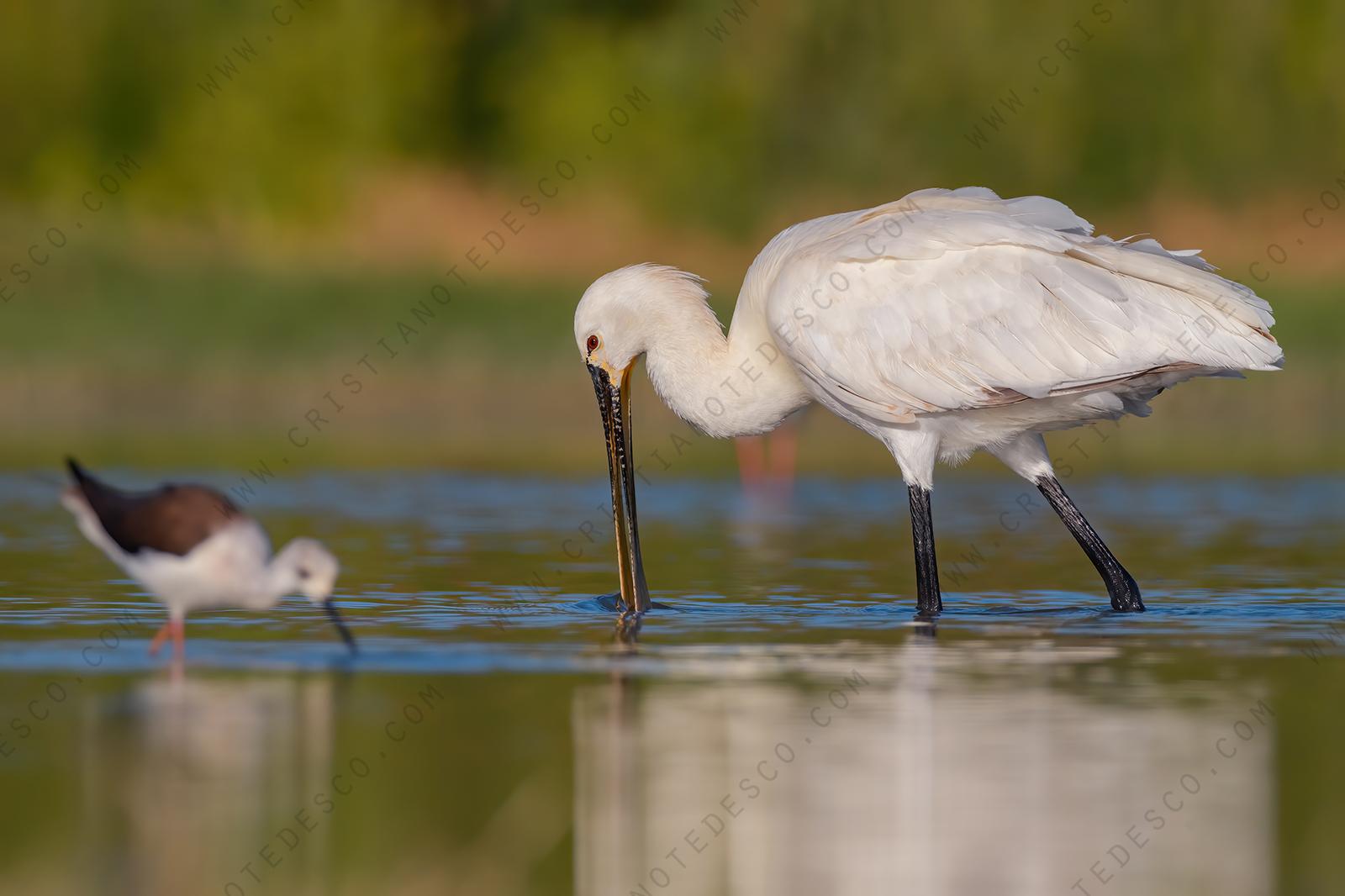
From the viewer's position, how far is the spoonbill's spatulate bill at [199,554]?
8953 millimetres

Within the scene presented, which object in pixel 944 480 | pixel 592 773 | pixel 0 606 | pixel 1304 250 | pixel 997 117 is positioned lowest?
pixel 592 773

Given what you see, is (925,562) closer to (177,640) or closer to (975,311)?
(975,311)

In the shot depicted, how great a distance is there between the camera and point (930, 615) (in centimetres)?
1077

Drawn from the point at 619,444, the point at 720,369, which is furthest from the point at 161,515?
the point at 720,369

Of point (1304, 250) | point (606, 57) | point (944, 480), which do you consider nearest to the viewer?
point (944, 480)

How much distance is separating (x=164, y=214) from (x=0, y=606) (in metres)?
28.7

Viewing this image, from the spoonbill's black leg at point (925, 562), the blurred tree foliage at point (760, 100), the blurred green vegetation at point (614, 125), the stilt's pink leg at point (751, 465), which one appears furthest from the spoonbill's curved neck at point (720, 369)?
the blurred tree foliage at point (760, 100)

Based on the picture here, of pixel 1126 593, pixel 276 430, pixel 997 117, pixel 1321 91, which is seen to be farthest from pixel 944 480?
pixel 1321 91

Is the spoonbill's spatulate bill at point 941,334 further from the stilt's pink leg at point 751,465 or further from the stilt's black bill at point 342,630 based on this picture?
the stilt's pink leg at point 751,465

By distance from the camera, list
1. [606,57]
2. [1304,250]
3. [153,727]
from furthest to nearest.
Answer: [606,57] → [1304,250] → [153,727]

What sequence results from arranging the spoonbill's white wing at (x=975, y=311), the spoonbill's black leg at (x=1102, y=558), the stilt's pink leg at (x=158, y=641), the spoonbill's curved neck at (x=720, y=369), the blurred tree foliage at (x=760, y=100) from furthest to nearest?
the blurred tree foliage at (x=760, y=100), the spoonbill's curved neck at (x=720, y=369), the spoonbill's black leg at (x=1102, y=558), the spoonbill's white wing at (x=975, y=311), the stilt's pink leg at (x=158, y=641)

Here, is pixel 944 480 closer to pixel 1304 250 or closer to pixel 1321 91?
pixel 1304 250

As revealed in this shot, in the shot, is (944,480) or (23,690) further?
(944,480)

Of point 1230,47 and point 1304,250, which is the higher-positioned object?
point 1230,47
